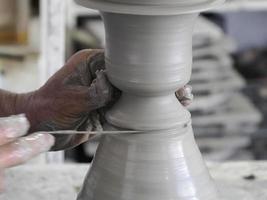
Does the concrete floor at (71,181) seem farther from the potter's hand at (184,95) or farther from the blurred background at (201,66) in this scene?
the blurred background at (201,66)

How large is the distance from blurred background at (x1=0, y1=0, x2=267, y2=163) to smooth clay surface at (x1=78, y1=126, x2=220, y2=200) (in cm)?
94

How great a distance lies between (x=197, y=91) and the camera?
Answer: 2336 millimetres

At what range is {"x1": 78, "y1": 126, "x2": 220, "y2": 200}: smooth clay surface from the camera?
966mm

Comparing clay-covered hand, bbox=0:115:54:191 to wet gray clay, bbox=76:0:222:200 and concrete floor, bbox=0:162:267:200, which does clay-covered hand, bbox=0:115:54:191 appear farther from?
concrete floor, bbox=0:162:267:200

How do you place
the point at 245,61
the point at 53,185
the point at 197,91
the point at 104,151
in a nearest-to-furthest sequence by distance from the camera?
1. the point at 104,151
2. the point at 53,185
3. the point at 197,91
4. the point at 245,61

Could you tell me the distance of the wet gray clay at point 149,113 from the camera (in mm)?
Result: 937

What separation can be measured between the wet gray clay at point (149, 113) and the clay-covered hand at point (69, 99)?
0.25 ft

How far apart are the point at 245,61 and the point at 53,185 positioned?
1.59 metres

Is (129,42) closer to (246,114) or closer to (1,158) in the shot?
(1,158)

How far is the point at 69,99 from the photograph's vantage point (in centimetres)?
111

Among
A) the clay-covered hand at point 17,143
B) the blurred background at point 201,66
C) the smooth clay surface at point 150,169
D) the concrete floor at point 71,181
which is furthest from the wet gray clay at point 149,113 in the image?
the blurred background at point 201,66

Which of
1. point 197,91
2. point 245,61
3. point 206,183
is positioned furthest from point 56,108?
point 245,61

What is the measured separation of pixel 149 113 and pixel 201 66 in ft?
4.62

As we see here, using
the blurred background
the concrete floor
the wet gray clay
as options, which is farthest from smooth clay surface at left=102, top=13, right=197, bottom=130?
the blurred background
